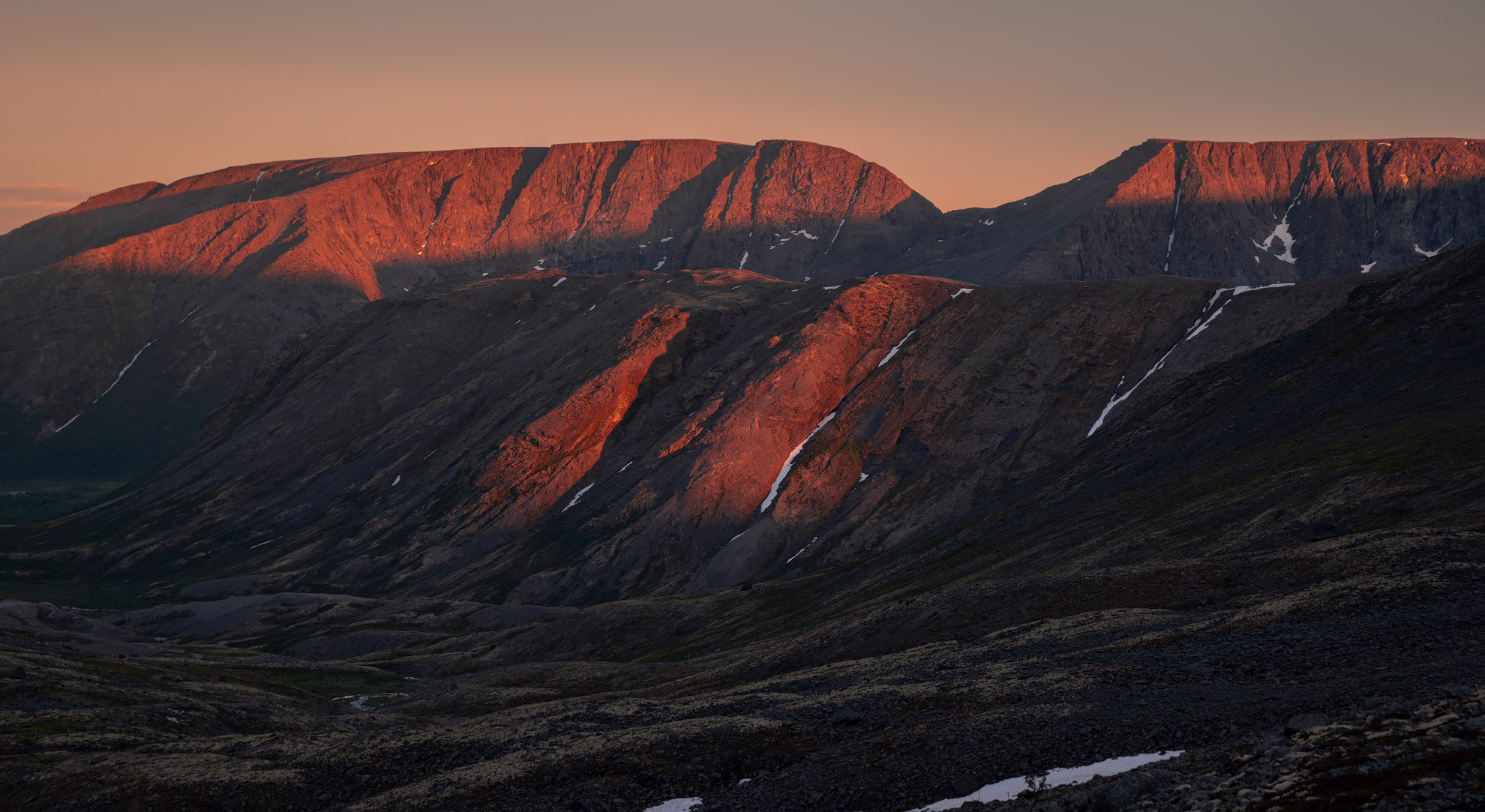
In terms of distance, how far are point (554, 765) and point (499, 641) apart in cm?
7141

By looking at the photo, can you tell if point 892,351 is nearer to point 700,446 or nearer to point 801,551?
point 700,446

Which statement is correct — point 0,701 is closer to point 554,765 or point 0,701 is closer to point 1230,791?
point 554,765

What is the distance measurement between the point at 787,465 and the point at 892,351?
101ft

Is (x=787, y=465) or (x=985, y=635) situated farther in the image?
(x=787, y=465)

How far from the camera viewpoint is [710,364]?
568 ft

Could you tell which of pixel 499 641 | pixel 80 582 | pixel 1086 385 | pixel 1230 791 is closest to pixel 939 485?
pixel 1086 385

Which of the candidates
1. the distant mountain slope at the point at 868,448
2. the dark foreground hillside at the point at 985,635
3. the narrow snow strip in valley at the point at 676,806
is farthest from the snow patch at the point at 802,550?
the narrow snow strip in valley at the point at 676,806

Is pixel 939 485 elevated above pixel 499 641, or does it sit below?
above

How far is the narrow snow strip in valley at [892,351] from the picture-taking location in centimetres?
15834

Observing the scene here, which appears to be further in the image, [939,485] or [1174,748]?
[939,485]

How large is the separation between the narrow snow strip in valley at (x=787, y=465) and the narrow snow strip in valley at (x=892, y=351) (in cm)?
1317

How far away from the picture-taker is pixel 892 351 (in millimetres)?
160625

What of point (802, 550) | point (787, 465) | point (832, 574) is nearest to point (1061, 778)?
point (832, 574)

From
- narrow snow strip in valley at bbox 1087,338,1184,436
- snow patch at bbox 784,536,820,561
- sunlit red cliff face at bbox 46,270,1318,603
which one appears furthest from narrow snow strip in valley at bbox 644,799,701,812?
narrow snow strip in valley at bbox 1087,338,1184,436
